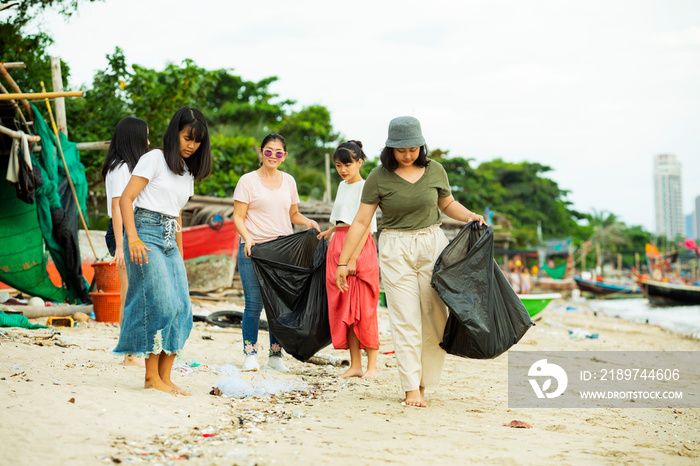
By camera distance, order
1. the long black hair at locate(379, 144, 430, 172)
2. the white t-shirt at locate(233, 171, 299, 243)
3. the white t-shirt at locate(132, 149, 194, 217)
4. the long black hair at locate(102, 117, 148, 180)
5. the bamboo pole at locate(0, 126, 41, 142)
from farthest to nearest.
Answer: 1. the bamboo pole at locate(0, 126, 41, 142)
2. the white t-shirt at locate(233, 171, 299, 243)
3. the long black hair at locate(102, 117, 148, 180)
4. the long black hair at locate(379, 144, 430, 172)
5. the white t-shirt at locate(132, 149, 194, 217)

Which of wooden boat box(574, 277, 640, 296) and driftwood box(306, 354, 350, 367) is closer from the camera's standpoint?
driftwood box(306, 354, 350, 367)

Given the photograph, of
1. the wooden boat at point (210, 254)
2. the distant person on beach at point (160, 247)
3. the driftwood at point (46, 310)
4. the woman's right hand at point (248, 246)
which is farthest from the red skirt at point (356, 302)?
the wooden boat at point (210, 254)

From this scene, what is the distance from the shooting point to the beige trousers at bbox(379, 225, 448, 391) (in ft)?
11.8

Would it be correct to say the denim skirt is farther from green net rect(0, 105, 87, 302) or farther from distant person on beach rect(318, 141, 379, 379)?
green net rect(0, 105, 87, 302)

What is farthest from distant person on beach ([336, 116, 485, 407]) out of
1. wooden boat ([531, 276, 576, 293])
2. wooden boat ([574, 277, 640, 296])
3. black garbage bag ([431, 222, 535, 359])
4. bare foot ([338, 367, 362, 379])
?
wooden boat ([574, 277, 640, 296])

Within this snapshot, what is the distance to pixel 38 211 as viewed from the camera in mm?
6430

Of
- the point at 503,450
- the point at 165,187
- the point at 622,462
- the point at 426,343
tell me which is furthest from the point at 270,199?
the point at 622,462

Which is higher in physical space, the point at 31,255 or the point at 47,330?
the point at 31,255

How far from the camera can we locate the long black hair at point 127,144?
14.1 ft

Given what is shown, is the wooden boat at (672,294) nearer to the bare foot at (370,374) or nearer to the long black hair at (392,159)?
the bare foot at (370,374)

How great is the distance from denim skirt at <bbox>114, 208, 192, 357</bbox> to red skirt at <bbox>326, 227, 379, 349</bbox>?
142cm

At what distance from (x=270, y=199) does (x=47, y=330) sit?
256 cm

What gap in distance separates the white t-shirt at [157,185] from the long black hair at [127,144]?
109 cm

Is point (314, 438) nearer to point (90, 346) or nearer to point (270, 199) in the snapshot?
point (270, 199)
